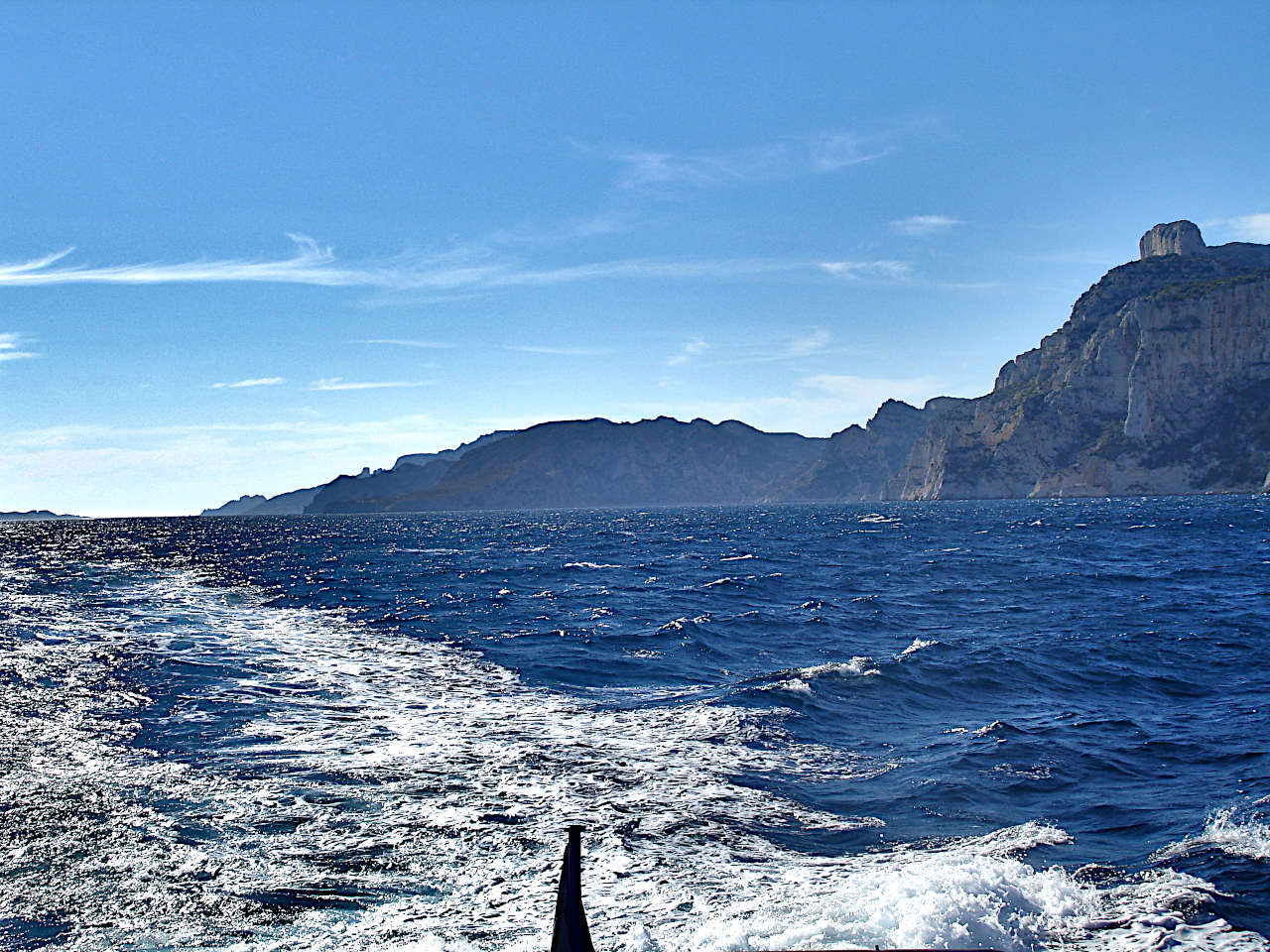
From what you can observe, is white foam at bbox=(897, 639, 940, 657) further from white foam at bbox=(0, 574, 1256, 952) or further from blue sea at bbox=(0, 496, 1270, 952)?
white foam at bbox=(0, 574, 1256, 952)

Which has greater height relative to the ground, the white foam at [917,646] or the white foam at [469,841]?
the white foam at [469,841]

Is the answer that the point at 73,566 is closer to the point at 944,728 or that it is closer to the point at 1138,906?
the point at 944,728

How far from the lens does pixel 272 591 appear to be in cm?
5062

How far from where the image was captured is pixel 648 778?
50.4 feet

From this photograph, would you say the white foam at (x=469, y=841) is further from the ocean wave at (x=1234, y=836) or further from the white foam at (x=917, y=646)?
the white foam at (x=917, y=646)

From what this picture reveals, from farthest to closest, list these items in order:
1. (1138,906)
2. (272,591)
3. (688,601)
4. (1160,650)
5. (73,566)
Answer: (73,566), (272,591), (688,601), (1160,650), (1138,906)

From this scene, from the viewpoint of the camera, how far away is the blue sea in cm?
993

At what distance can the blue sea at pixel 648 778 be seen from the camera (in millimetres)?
9930

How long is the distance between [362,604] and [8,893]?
33069 mm

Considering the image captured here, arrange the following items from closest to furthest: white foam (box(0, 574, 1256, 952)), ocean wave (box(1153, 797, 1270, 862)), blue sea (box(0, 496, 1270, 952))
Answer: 1. white foam (box(0, 574, 1256, 952))
2. blue sea (box(0, 496, 1270, 952))
3. ocean wave (box(1153, 797, 1270, 862))

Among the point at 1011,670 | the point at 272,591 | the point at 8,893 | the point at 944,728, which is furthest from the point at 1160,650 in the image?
the point at 272,591

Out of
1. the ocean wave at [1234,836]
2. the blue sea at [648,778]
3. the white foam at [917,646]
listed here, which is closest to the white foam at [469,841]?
the blue sea at [648,778]

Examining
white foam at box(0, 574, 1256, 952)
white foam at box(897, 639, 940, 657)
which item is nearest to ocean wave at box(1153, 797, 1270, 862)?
white foam at box(0, 574, 1256, 952)

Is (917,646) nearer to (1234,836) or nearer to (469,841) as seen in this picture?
(1234,836)
